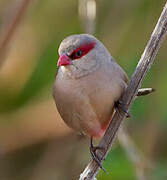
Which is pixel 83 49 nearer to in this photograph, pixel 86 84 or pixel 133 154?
pixel 86 84

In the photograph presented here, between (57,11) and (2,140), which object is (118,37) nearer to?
(57,11)

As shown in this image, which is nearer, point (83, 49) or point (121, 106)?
point (121, 106)

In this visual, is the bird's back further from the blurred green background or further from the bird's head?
the blurred green background

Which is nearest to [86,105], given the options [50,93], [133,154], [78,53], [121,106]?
[121,106]

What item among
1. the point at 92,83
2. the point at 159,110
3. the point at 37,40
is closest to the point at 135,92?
the point at 92,83

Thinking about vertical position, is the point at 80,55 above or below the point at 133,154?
above

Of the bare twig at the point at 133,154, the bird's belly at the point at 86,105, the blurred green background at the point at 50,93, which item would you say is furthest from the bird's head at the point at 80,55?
the blurred green background at the point at 50,93
